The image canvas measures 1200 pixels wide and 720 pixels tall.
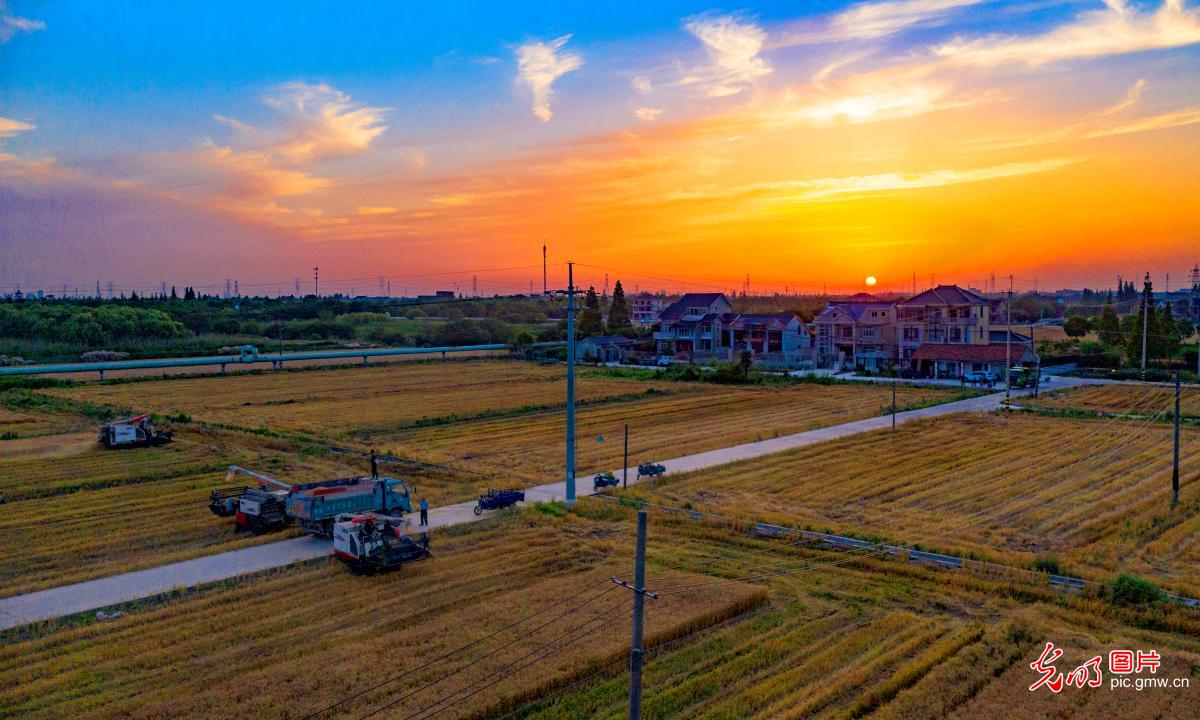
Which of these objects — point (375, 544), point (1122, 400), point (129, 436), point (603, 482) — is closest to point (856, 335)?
point (1122, 400)

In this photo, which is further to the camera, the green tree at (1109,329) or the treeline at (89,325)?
the treeline at (89,325)

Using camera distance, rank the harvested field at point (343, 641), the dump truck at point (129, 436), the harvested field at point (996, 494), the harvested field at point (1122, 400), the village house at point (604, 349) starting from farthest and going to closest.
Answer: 1. the village house at point (604, 349)
2. the harvested field at point (1122, 400)
3. the dump truck at point (129, 436)
4. the harvested field at point (996, 494)
5. the harvested field at point (343, 641)

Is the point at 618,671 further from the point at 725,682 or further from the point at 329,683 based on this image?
the point at 329,683

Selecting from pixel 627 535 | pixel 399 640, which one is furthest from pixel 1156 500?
pixel 399 640

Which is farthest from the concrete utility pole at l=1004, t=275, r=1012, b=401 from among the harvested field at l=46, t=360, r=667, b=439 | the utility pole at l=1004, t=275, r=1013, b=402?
the harvested field at l=46, t=360, r=667, b=439

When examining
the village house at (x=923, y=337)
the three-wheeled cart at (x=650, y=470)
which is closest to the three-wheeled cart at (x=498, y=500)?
the three-wheeled cart at (x=650, y=470)

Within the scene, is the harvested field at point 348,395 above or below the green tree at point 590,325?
below

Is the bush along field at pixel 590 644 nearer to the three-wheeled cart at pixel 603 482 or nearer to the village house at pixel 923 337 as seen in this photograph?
the three-wheeled cart at pixel 603 482
